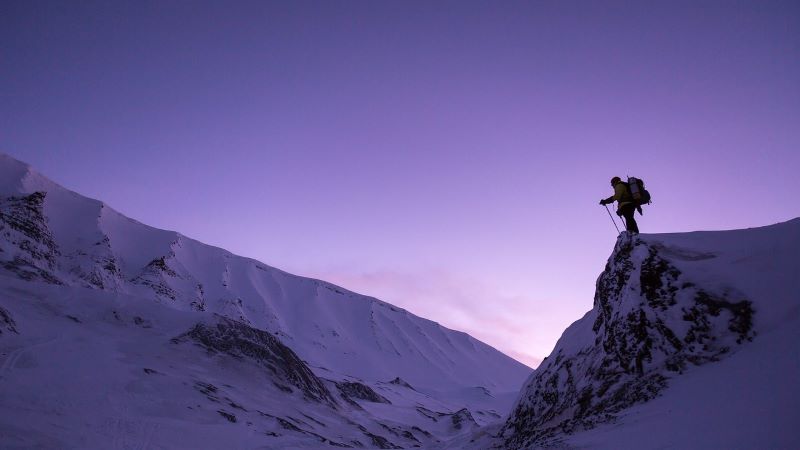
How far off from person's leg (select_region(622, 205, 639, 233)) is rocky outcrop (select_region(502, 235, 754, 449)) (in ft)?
1.60

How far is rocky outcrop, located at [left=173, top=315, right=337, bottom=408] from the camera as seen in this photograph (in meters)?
40.3

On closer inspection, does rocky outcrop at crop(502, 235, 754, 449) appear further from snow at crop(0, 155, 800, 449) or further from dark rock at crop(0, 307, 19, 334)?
dark rock at crop(0, 307, 19, 334)

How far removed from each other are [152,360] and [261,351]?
10257mm

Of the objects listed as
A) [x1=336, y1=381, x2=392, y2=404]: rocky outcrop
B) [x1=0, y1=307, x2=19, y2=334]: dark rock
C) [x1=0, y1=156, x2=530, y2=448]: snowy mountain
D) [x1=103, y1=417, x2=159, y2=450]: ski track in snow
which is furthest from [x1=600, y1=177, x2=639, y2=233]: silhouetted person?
[x1=336, y1=381, x2=392, y2=404]: rocky outcrop

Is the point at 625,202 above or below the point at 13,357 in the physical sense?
above

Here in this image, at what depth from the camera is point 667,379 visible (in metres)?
10.2

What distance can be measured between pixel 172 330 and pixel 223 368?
23.1ft

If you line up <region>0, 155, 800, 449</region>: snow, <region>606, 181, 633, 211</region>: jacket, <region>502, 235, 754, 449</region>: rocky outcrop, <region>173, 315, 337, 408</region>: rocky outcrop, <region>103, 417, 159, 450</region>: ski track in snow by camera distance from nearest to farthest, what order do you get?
<region>0, 155, 800, 449</region>: snow
<region>502, 235, 754, 449</region>: rocky outcrop
<region>606, 181, 633, 211</region>: jacket
<region>103, 417, 159, 450</region>: ski track in snow
<region>173, 315, 337, 408</region>: rocky outcrop

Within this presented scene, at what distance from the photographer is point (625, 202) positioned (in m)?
14.2

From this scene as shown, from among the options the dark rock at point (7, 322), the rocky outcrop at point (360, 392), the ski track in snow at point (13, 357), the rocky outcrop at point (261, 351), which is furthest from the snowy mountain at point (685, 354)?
the rocky outcrop at point (360, 392)

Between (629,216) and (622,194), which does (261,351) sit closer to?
(629,216)

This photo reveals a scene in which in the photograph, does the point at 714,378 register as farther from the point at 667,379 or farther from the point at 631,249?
the point at 631,249

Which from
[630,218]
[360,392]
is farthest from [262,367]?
[630,218]

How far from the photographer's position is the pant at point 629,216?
14344 millimetres
